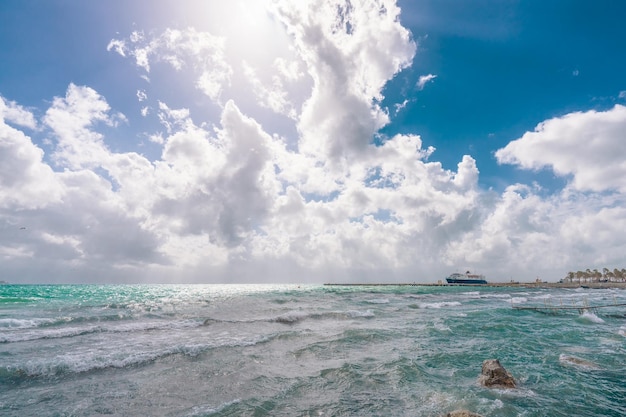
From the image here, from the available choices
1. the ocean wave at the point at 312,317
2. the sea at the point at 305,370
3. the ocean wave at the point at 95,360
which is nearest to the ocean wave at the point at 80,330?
the sea at the point at 305,370

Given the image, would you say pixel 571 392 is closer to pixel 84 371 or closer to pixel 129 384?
pixel 129 384

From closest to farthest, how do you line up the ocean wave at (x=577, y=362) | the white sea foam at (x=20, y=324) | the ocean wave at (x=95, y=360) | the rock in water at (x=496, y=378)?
the rock in water at (x=496, y=378) → the ocean wave at (x=95, y=360) → the ocean wave at (x=577, y=362) → the white sea foam at (x=20, y=324)

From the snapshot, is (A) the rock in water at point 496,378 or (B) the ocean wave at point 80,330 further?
(B) the ocean wave at point 80,330

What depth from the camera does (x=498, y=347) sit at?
22.2 metres

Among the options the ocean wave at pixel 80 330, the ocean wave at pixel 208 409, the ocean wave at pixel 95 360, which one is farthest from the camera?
the ocean wave at pixel 80 330

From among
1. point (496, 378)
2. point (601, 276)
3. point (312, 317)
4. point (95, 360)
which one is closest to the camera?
point (496, 378)

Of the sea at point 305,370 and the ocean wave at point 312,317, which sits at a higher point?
the sea at point 305,370

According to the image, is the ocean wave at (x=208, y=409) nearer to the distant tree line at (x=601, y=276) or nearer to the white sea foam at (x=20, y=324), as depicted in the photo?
the white sea foam at (x=20, y=324)

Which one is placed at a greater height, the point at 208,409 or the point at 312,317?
the point at 208,409

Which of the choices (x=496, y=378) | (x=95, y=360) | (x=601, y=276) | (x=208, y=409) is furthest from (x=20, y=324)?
(x=601, y=276)

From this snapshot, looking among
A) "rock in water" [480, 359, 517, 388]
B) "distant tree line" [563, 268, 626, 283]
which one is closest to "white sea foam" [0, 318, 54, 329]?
"rock in water" [480, 359, 517, 388]

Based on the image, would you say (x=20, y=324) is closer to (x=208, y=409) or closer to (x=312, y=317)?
(x=312, y=317)

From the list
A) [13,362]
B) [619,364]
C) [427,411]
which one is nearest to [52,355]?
[13,362]

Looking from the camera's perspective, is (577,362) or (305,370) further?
(577,362)
